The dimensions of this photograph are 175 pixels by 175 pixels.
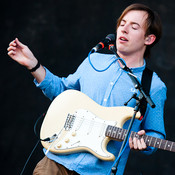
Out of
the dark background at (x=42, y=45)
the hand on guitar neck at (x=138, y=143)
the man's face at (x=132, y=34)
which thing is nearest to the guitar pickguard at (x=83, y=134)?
the hand on guitar neck at (x=138, y=143)

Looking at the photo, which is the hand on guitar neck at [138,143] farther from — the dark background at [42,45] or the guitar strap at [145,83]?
the dark background at [42,45]

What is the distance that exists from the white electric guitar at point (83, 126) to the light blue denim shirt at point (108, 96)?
6 centimetres

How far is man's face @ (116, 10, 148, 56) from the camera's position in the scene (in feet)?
8.41

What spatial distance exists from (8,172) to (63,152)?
76.3 inches

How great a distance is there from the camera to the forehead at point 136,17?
2633 millimetres

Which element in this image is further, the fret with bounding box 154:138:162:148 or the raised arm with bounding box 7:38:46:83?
the raised arm with bounding box 7:38:46:83

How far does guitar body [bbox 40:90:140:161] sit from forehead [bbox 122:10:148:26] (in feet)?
2.16

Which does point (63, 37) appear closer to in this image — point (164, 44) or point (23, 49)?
point (164, 44)

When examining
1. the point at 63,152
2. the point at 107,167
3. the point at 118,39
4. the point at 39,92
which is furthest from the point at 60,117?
the point at 39,92

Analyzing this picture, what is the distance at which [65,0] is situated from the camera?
425cm

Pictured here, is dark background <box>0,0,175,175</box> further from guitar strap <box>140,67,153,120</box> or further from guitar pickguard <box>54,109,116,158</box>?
guitar pickguard <box>54,109,116,158</box>

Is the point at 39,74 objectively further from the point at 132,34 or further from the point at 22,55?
the point at 132,34

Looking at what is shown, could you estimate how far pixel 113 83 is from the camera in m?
2.50

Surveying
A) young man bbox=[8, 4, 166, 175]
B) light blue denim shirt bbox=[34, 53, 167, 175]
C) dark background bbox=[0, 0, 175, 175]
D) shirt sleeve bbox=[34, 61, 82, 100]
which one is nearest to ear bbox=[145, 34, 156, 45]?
young man bbox=[8, 4, 166, 175]
